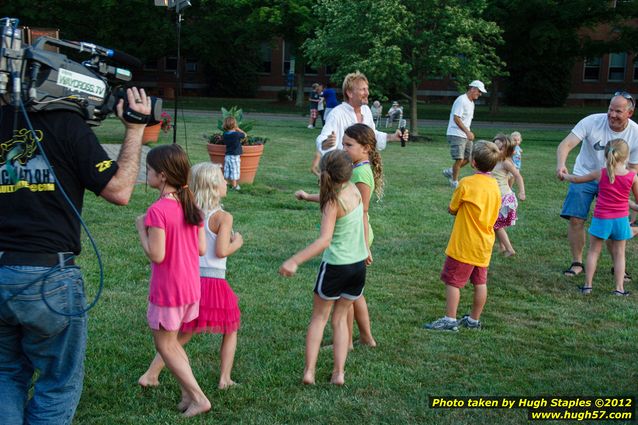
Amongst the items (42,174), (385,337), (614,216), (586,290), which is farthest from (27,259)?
(614,216)

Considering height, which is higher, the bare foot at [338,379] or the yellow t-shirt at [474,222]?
the yellow t-shirt at [474,222]

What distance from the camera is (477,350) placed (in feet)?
17.8

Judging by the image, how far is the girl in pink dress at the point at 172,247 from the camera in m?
3.84

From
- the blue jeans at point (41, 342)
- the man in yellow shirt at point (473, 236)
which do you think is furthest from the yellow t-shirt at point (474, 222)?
the blue jeans at point (41, 342)

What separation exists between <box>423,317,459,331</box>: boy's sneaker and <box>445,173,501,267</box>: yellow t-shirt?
516mm

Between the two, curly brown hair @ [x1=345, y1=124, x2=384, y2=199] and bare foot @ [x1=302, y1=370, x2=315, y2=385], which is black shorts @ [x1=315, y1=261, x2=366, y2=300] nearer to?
bare foot @ [x1=302, y1=370, x2=315, y2=385]

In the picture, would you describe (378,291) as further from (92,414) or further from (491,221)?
(92,414)

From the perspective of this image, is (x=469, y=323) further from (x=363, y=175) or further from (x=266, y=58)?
(x=266, y=58)

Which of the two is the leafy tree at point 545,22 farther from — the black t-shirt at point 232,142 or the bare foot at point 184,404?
the bare foot at point 184,404

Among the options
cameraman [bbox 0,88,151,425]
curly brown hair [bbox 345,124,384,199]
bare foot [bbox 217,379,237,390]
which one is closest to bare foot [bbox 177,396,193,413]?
bare foot [bbox 217,379,237,390]

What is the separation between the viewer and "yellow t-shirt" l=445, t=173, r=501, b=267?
19.1 ft

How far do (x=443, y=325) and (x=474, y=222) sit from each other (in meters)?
0.87

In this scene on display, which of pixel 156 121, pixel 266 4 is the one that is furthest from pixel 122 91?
pixel 266 4

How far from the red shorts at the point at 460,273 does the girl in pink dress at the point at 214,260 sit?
6.64ft
